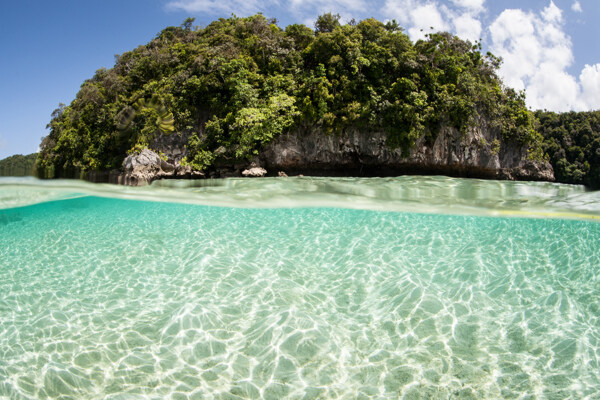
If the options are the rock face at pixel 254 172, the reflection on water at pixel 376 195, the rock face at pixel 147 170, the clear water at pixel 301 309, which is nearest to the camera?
the clear water at pixel 301 309

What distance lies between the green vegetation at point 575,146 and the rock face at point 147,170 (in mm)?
39621

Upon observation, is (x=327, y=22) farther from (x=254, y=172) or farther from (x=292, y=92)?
(x=254, y=172)

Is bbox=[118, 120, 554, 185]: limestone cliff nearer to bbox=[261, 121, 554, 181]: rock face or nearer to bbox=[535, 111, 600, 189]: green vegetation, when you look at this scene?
bbox=[261, 121, 554, 181]: rock face

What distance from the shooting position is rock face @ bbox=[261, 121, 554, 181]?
798 inches

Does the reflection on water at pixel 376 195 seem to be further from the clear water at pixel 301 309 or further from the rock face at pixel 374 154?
the rock face at pixel 374 154

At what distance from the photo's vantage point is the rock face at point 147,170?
17.8 m

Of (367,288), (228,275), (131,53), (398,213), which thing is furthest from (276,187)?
(131,53)

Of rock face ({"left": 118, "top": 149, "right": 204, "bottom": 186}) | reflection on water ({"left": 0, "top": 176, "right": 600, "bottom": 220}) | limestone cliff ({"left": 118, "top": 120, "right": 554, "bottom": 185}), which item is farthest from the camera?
limestone cliff ({"left": 118, "top": 120, "right": 554, "bottom": 185})

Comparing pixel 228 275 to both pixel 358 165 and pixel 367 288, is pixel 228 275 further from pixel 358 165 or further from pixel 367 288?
pixel 358 165

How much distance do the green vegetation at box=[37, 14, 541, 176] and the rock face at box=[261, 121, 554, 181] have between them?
63 cm

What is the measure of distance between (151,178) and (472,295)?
16.7 metres

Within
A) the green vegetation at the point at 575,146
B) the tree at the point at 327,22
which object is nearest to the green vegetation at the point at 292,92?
the tree at the point at 327,22

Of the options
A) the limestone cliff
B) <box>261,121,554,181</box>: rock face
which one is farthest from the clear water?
<box>261,121,554,181</box>: rock face

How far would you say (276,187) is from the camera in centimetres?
1478
